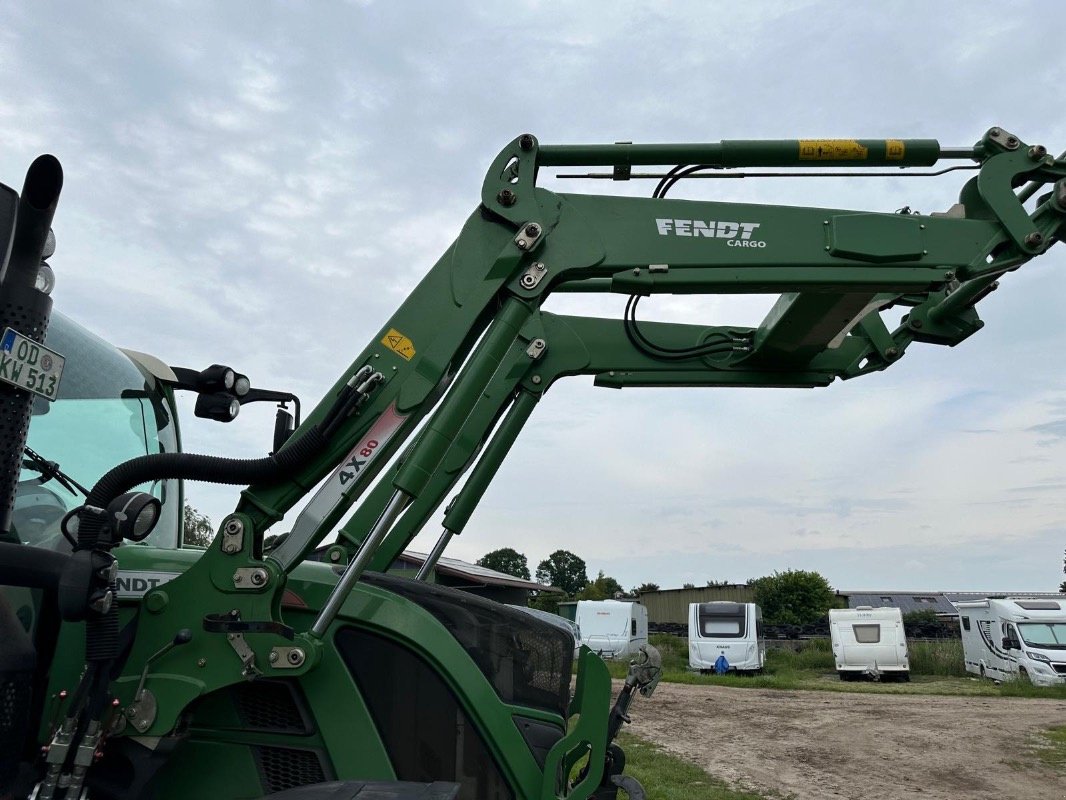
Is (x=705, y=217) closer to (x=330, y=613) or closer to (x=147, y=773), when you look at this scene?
(x=330, y=613)

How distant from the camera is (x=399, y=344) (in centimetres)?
→ 359

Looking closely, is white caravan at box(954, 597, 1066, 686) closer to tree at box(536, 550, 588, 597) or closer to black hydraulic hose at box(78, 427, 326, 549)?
black hydraulic hose at box(78, 427, 326, 549)

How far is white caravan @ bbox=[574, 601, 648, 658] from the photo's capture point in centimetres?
2789

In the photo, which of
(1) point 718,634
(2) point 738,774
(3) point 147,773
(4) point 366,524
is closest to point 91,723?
(3) point 147,773

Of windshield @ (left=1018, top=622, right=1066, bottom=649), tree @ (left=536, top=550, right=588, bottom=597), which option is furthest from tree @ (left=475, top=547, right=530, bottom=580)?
windshield @ (left=1018, top=622, right=1066, bottom=649)

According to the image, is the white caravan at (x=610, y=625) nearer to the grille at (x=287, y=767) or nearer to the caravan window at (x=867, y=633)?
the caravan window at (x=867, y=633)

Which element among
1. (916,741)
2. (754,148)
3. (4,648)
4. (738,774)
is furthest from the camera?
(916,741)

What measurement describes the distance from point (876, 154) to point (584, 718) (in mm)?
2857

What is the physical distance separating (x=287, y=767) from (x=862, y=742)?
37.1 feet

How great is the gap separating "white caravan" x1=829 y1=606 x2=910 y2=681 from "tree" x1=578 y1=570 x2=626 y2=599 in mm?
34389

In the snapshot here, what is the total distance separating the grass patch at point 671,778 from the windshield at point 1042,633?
13604mm

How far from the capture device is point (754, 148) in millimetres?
4031

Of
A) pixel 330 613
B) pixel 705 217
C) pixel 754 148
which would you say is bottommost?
pixel 330 613

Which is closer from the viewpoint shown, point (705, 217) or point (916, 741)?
point (705, 217)
